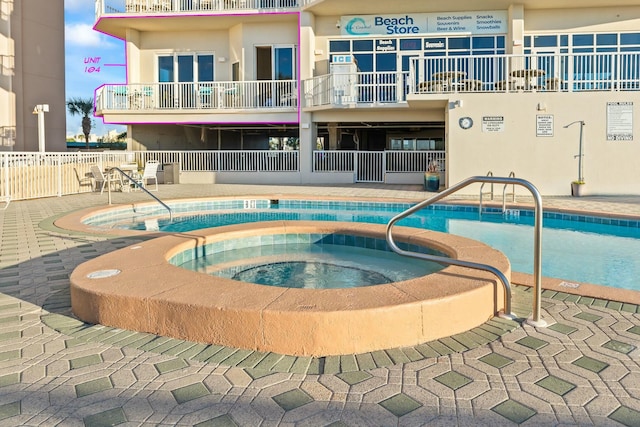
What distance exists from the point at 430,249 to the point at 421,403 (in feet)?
11.3

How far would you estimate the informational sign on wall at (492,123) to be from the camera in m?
14.1

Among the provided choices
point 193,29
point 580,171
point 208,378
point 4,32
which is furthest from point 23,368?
point 4,32

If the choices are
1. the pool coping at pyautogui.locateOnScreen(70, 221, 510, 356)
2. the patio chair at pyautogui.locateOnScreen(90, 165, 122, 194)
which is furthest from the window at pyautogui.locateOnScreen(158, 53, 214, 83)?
the pool coping at pyautogui.locateOnScreen(70, 221, 510, 356)

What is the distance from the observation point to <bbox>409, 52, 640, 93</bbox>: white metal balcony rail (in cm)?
1386

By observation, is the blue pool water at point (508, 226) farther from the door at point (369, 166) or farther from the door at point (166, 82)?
the door at point (166, 82)

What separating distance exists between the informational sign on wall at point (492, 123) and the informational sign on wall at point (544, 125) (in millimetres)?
947

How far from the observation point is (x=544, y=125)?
13883 mm

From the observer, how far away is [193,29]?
66.0 feet

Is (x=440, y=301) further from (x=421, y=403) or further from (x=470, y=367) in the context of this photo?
(x=421, y=403)

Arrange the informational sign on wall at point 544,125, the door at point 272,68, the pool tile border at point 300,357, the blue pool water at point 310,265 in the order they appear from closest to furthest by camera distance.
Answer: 1. the pool tile border at point 300,357
2. the blue pool water at point 310,265
3. the informational sign on wall at point 544,125
4. the door at point 272,68

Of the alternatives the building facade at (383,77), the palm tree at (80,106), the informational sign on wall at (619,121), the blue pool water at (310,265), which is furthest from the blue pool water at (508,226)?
the palm tree at (80,106)

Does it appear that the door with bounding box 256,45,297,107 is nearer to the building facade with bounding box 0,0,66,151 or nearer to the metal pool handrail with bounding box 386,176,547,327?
the building facade with bounding box 0,0,66,151

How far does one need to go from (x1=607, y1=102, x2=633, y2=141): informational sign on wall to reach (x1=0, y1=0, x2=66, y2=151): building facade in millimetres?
21045

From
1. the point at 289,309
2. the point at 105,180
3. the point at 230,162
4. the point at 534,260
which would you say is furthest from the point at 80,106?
the point at 534,260
